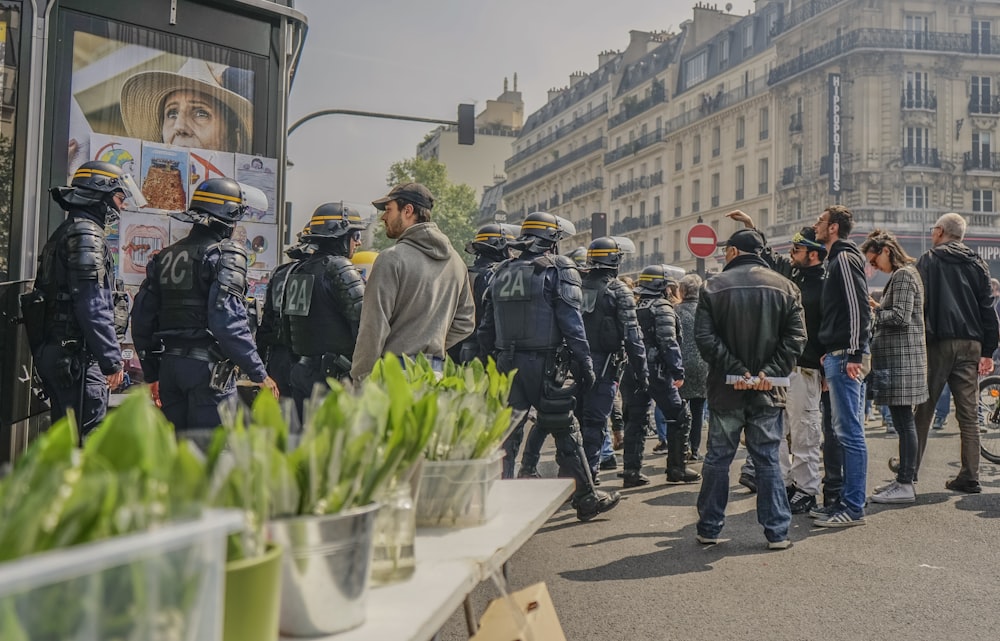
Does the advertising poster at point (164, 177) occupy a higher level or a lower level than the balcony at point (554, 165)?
lower

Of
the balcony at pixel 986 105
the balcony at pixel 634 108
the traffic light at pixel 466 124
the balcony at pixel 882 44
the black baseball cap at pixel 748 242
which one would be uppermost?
the balcony at pixel 634 108

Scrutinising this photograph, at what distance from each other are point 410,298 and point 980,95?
2018 inches

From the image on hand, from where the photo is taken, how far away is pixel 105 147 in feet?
21.3

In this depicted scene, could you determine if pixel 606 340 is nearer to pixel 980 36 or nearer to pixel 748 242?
pixel 748 242

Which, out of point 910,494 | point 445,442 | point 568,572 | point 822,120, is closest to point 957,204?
point 822,120

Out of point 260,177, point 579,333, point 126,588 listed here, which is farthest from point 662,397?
point 126,588

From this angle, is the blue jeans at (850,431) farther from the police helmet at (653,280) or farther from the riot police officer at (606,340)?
the police helmet at (653,280)

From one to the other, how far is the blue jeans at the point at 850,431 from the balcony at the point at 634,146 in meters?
55.2

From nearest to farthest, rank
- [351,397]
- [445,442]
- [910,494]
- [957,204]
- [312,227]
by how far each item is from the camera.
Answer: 1. [351,397]
2. [445,442]
3. [312,227]
4. [910,494]
5. [957,204]

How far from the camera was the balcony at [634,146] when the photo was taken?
60.8 m

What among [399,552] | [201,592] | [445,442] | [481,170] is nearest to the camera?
[201,592]

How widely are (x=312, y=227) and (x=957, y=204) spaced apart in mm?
47079

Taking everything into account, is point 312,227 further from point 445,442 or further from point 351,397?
point 351,397

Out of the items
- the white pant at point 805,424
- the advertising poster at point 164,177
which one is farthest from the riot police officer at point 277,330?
the white pant at point 805,424
